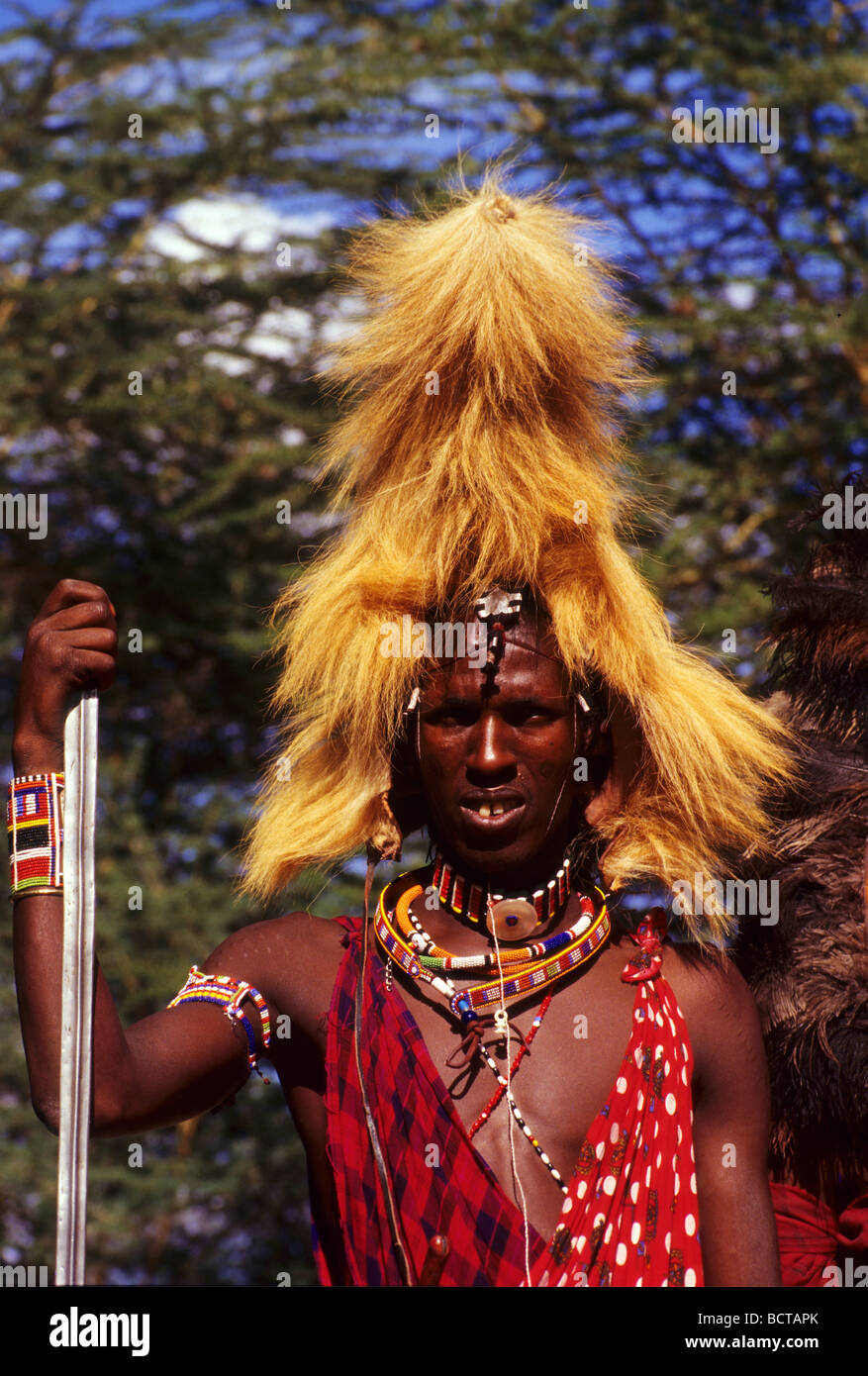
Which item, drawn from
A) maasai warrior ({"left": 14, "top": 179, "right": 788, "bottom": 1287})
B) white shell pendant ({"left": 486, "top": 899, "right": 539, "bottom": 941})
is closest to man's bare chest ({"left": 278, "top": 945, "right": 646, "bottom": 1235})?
maasai warrior ({"left": 14, "top": 179, "right": 788, "bottom": 1287})

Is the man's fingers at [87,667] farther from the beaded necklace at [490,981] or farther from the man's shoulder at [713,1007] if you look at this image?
the man's shoulder at [713,1007]

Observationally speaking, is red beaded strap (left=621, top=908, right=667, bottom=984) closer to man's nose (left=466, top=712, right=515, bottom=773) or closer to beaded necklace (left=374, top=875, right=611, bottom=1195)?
beaded necklace (left=374, top=875, right=611, bottom=1195)

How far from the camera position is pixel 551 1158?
2.25m

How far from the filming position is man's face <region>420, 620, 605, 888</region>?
2.30 meters

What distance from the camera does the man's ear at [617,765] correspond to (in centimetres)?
249

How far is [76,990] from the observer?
6.52 feet

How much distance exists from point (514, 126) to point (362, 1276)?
177 inches

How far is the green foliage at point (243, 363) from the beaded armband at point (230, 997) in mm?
2790

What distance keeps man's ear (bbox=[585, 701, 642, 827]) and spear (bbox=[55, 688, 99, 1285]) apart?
858mm

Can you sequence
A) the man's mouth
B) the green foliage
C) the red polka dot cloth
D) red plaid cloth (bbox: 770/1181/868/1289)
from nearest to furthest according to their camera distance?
1. the red polka dot cloth
2. the man's mouth
3. red plaid cloth (bbox: 770/1181/868/1289)
4. the green foliage

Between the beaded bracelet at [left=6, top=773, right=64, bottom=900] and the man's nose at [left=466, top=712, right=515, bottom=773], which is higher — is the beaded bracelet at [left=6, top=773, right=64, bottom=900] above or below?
below

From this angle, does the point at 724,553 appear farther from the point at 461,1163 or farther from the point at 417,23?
the point at 461,1163

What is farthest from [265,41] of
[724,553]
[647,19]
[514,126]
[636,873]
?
[636,873]

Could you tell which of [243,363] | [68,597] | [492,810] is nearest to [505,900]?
[492,810]
